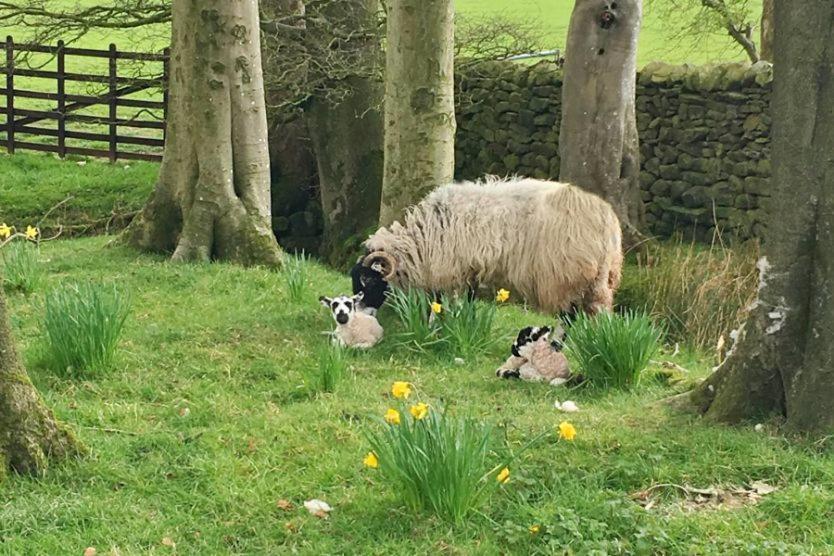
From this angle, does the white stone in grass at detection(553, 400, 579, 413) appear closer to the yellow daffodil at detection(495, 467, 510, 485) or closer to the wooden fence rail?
the yellow daffodil at detection(495, 467, 510, 485)

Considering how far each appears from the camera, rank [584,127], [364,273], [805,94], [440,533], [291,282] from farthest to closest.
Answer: [584,127]
[291,282]
[364,273]
[805,94]
[440,533]

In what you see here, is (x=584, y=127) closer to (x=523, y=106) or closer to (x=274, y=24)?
(x=523, y=106)

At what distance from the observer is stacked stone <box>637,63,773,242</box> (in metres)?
12.4

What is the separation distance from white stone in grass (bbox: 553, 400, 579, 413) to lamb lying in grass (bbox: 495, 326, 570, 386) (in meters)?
0.46

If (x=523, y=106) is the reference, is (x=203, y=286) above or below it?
below

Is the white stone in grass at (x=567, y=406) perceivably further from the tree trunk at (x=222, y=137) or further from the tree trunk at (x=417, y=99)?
the tree trunk at (x=222, y=137)

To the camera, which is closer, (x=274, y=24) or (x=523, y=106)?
(x=274, y=24)

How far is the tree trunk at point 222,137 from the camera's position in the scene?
9547 millimetres

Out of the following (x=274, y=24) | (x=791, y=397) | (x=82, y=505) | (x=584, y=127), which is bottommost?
(x=82, y=505)

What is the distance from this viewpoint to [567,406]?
581cm

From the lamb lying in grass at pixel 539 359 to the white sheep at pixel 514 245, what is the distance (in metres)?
0.93

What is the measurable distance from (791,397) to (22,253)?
6.10 metres

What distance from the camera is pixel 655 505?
4.50 m

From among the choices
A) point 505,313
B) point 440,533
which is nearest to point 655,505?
point 440,533
